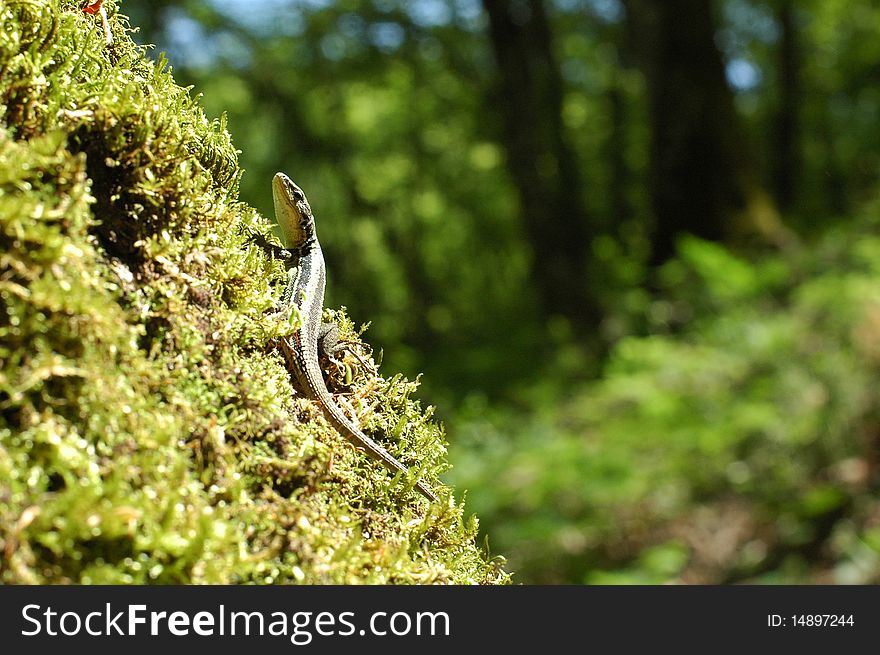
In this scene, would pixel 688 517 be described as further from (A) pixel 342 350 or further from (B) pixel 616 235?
(B) pixel 616 235

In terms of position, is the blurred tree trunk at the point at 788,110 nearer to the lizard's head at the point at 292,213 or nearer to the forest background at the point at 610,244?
the forest background at the point at 610,244

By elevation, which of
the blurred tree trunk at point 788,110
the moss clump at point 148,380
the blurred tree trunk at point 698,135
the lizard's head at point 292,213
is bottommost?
the moss clump at point 148,380

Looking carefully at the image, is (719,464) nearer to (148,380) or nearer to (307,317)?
(307,317)

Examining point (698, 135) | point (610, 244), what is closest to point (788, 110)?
point (610, 244)

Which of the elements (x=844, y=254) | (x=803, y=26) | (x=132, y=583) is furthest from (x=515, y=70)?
(x=132, y=583)

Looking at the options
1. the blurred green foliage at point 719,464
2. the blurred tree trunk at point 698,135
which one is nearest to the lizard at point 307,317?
the blurred green foliage at point 719,464

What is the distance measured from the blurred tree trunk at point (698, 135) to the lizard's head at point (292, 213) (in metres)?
10.8

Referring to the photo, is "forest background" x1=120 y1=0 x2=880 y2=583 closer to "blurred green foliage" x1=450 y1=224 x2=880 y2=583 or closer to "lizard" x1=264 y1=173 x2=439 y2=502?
"blurred green foliage" x1=450 y1=224 x2=880 y2=583

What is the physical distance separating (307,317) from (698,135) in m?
12.2

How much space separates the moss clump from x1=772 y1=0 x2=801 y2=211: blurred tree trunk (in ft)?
69.6

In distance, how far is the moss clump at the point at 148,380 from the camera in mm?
1460

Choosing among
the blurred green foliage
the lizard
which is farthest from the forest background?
the lizard

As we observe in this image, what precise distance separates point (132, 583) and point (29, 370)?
1.45ft

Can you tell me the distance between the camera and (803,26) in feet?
79.2
